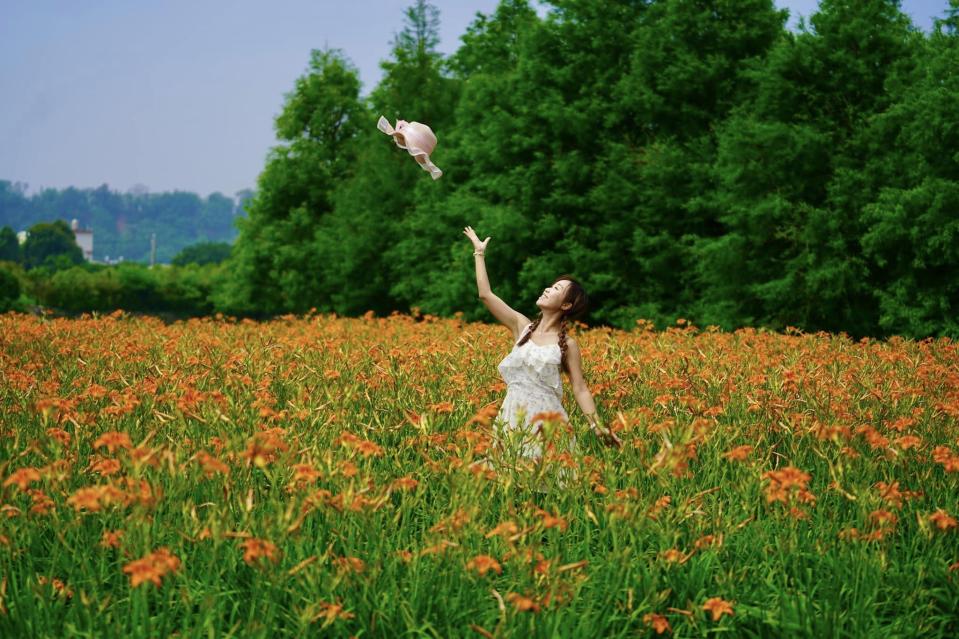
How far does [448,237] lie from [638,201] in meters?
6.03

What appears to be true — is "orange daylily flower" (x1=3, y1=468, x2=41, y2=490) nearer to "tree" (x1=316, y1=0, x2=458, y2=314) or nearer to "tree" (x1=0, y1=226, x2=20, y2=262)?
"tree" (x1=316, y1=0, x2=458, y2=314)

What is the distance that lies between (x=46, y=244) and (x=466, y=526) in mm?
123674

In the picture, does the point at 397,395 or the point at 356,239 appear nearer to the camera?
the point at 397,395

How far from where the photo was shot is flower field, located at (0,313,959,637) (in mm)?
3209

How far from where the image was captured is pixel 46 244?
11369 centimetres

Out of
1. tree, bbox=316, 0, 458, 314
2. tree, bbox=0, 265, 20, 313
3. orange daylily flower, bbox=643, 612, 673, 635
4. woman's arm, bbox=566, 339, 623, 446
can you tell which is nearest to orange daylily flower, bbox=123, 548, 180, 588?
orange daylily flower, bbox=643, 612, 673, 635

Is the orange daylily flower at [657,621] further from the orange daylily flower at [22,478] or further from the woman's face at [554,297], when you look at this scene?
the woman's face at [554,297]

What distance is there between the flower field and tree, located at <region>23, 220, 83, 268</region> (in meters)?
119

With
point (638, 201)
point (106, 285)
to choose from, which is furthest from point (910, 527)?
point (106, 285)

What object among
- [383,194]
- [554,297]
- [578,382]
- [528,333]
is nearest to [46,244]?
[383,194]

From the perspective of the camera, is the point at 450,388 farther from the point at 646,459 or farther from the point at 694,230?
the point at 694,230

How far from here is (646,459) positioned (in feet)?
14.8

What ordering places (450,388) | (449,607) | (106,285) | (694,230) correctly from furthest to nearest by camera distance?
(106,285)
(694,230)
(450,388)
(449,607)

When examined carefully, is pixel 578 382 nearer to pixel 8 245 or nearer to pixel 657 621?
pixel 657 621
